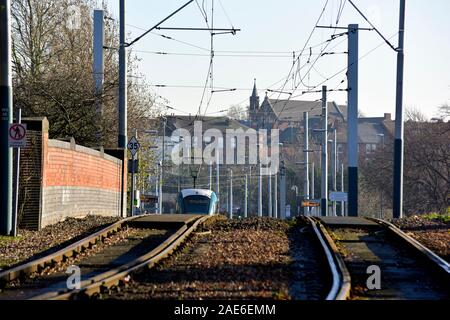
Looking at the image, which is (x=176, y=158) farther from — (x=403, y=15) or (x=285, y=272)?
(x=285, y=272)

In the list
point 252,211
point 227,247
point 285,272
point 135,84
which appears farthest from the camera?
point 252,211

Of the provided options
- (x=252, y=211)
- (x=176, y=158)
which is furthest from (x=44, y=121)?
(x=252, y=211)

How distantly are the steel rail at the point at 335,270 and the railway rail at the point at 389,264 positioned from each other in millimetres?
28

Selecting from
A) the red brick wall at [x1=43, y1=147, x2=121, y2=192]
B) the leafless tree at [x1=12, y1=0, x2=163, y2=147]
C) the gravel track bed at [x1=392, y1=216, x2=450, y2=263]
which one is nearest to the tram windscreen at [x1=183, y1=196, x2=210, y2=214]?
the leafless tree at [x1=12, y1=0, x2=163, y2=147]

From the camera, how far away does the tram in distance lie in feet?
162

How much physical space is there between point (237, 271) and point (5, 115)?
8.80 m

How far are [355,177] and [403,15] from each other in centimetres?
864

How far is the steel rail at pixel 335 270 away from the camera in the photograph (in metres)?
10.3

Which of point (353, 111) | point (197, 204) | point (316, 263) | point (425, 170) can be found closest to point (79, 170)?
point (316, 263)

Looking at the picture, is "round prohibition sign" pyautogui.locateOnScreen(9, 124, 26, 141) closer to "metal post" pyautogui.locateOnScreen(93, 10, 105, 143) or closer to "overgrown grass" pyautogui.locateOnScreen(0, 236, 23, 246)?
"overgrown grass" pyautogui.locateOnScreen(0, 236, 23, 246)

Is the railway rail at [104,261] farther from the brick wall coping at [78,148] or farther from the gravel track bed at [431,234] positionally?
the gravel track bed at [431,234]

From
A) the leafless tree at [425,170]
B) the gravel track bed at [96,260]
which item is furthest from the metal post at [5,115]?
the leafless tree at [425,170]

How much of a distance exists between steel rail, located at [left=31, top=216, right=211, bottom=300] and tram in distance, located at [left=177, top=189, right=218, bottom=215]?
30.8 metres
